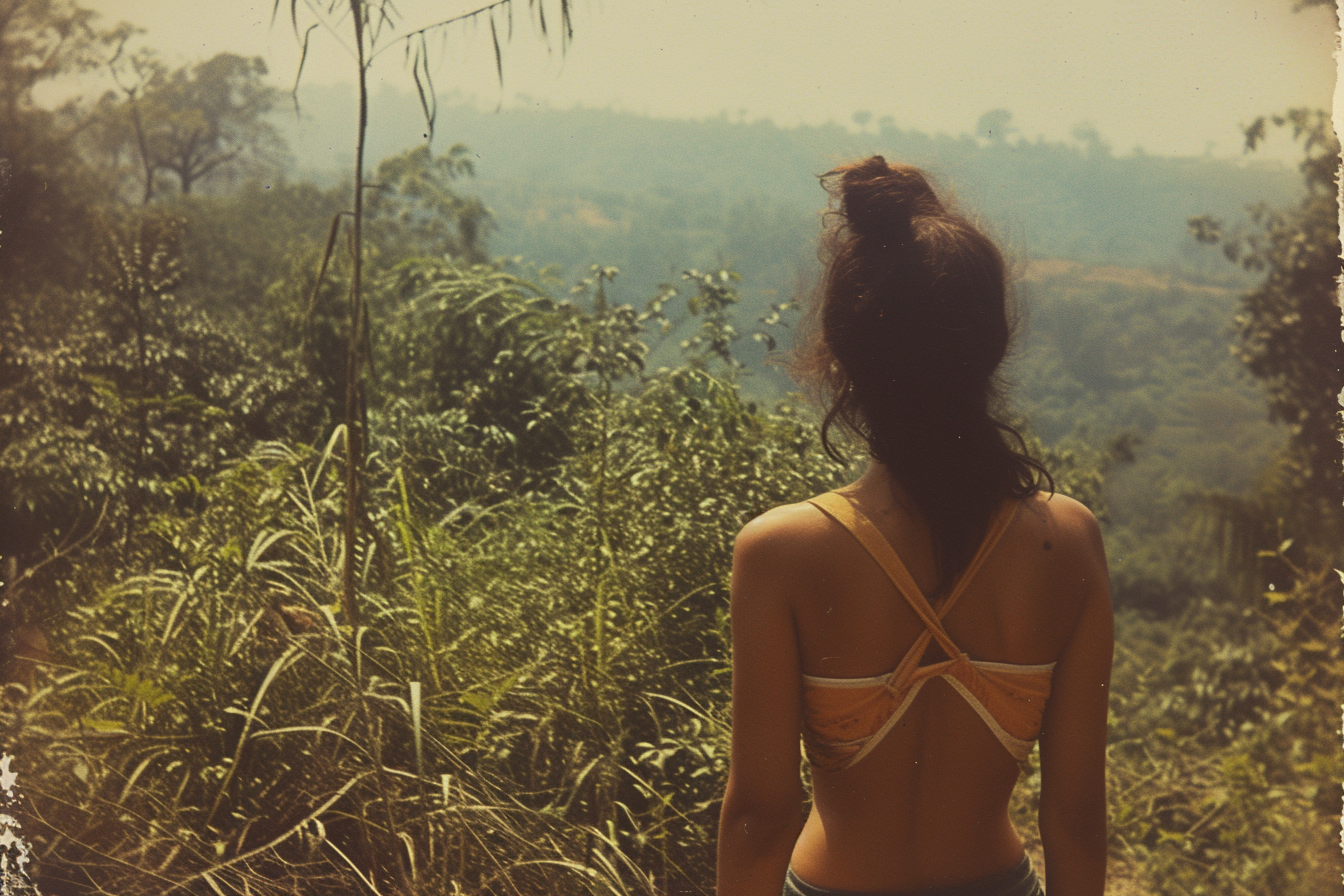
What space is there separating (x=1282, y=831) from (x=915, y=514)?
350 centimetres

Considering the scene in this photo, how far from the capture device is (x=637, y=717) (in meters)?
2.55

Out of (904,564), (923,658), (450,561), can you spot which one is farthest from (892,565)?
(450,561)

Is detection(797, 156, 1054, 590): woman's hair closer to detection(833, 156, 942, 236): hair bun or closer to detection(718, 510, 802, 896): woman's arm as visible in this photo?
detection(833, 156, 942, 236): hair bun

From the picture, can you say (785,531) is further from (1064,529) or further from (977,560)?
(1064,529)

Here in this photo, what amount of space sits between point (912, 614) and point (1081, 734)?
289 mm

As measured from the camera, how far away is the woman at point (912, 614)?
1064 mm

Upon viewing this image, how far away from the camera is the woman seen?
1.06 metres

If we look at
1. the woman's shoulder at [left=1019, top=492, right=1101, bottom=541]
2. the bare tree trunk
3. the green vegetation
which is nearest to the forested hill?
the green vegetation

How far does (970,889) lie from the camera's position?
1.13m

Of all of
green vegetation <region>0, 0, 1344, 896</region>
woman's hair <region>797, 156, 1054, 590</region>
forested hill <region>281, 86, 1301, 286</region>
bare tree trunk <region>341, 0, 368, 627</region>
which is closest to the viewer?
woman's hair <region>797, 156, 1054, 590</region>

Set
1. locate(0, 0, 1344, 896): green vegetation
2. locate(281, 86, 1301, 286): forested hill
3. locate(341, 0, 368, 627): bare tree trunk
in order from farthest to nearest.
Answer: locate(281, 86, 1301, 286): forested hill → locate(341, 0, 368, 627): bare tree trunk → locate(0, 0, 1344, 896): green vegetation

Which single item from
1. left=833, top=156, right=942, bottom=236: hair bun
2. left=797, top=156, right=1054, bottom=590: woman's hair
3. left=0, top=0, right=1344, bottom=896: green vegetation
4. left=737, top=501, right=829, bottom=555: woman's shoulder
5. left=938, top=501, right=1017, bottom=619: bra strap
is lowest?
left=0, top=0, right=1344, bottom=896: green vegetation

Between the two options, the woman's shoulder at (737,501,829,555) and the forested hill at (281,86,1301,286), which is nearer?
the woman's shoulder at (737,501,829,555)

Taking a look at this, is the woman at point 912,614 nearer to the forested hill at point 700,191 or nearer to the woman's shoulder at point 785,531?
the woman's shoulder at point 785,531
